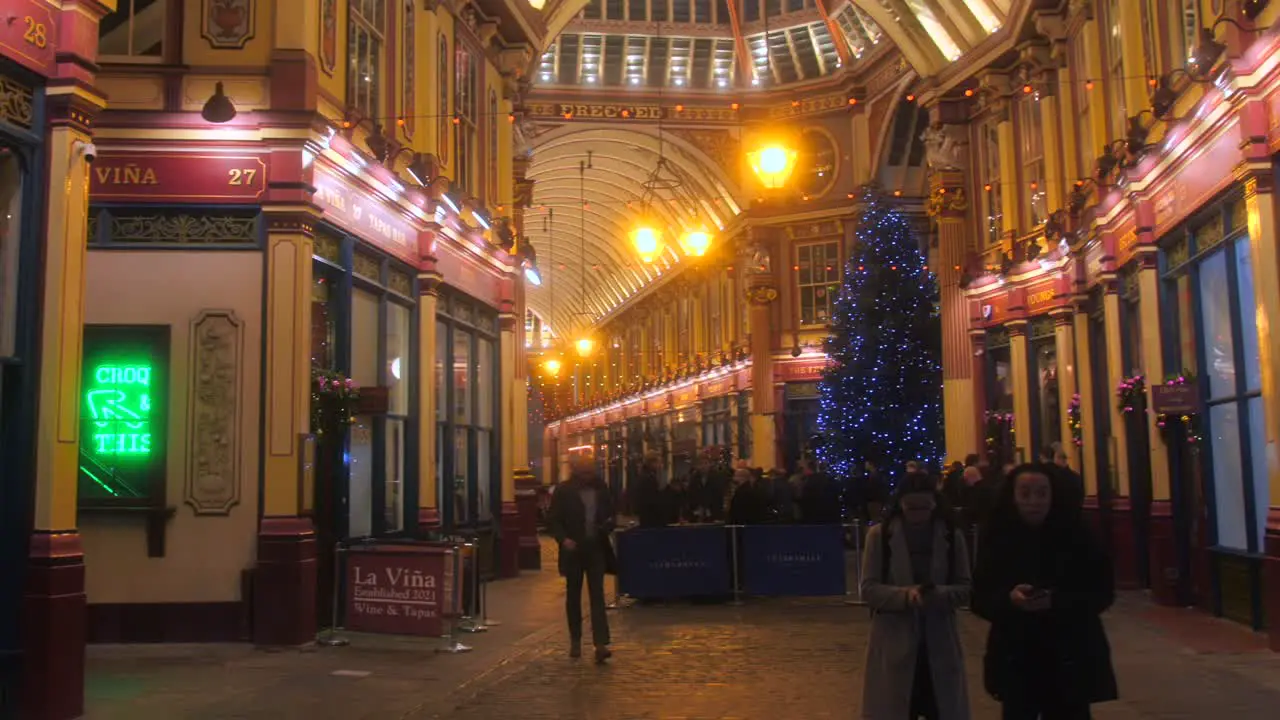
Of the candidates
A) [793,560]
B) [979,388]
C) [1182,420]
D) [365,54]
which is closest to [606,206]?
[979,388]

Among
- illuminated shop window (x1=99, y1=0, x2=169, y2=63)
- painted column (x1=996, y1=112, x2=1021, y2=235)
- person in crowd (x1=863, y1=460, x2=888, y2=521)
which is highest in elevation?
painted column (x1=996, y1=112, x2=1021, y2=235)

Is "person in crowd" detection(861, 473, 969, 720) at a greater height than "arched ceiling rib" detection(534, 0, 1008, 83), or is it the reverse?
"arched ceiling rib" detection(534, 0, 1008, 83)

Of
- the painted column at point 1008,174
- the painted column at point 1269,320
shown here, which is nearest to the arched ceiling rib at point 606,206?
the painted column at point 1008,174

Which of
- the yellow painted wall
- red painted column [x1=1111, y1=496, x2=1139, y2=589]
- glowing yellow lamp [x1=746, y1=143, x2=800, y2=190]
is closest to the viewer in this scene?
the yellow painted wall

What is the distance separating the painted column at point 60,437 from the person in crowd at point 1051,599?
5.64m

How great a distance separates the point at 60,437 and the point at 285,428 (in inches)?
154

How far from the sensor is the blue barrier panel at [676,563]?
16.6 metres

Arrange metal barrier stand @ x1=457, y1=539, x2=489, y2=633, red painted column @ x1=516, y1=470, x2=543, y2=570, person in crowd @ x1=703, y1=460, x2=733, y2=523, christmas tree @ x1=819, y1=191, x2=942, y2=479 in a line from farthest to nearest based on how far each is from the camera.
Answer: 1. christmas tree @ x1=819, y1=191, x2=942, y2=479
2. red painted column @ x1=516, y1=470, x2=543, y2=570
3. person in crowd @ x1=703, y1=460, x2=733, y2=523
4. metal barrier stand @ x1=457, y1=539, x2=489, y2=633

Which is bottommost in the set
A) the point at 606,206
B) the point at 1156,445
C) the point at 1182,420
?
the point at 1156,445

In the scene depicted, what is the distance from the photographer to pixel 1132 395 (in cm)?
1623

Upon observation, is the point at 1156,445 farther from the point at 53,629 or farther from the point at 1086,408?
the point at 53,629

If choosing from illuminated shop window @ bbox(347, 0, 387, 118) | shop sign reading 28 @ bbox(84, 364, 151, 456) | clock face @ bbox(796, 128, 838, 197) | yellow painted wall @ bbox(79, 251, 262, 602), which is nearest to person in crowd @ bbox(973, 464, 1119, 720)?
yellow painted wall @ bbox(79, 251, 262, 602)

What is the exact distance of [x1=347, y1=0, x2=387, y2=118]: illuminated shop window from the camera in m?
14.4

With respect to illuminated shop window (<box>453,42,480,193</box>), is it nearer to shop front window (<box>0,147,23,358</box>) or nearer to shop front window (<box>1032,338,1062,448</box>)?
shop front window (<box>1032,338,1062,448</box>)
